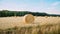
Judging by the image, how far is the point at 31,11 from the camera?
407 centimetres

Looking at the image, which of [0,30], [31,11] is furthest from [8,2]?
[0,30]

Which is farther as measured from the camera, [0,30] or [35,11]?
[35,11]

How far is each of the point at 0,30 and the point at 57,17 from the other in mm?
2099

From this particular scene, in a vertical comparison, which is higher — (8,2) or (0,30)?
(8,2)

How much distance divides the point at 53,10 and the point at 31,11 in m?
0.65

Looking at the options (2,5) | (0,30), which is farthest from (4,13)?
(0,30)

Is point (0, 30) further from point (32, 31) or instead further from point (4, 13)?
point (4, 13)

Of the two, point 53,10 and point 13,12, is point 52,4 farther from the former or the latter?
point 13,12

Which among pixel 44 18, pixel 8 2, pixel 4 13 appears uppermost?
pixel 8 2

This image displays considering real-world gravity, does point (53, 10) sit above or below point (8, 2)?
below

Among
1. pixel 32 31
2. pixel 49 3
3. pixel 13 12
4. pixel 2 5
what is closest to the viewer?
pixel 32 31

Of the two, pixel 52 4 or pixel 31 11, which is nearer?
pixel 31 11

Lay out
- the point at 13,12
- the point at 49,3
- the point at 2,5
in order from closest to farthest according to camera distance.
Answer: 1. the point at 2,5
2. the point at 13,12
3. the point at 49,3

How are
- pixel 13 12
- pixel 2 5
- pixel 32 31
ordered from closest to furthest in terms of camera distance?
pixel 32 31
pixel 2 5
pixel 13 12
